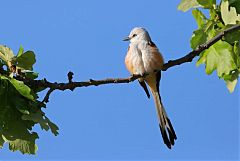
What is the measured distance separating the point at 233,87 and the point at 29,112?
158 centimetres

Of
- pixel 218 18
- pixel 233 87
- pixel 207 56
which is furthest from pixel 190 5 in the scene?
pixel 233 87

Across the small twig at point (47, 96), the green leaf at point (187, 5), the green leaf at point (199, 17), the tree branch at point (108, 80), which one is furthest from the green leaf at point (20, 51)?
the green leaf at point (199, 17)

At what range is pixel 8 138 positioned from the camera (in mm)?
3246

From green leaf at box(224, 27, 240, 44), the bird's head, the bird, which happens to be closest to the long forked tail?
the bird

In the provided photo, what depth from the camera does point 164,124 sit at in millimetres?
4531

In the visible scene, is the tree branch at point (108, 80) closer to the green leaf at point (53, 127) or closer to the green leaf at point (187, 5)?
the green leaf at point (53, 127)

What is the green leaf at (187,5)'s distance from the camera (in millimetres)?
3330

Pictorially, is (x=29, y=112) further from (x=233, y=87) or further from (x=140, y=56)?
(x=140, y=56)

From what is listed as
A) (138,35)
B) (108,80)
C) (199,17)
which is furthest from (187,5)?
(138,35)

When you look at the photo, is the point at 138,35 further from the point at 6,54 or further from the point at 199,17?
the point at 6,54

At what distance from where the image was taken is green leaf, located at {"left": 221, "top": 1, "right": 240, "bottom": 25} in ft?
10.2

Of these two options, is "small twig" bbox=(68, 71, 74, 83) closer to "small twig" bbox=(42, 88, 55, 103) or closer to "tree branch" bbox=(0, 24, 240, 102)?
"tree branch" bbox=(0, 24, 240, 102)

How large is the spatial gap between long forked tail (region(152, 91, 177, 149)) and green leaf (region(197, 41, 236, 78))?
2.68 feet

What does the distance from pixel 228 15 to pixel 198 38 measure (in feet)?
0.81
